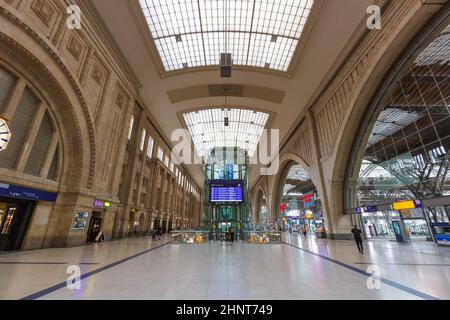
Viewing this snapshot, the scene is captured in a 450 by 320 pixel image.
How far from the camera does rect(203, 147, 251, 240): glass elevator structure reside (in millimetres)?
18781

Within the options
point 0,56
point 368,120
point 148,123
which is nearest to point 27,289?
point 0,56

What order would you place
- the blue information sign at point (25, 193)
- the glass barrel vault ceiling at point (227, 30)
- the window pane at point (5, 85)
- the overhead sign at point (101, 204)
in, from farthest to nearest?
the glass barrel vault ceiling at point (227, 30) < the overhead sign at point (101, 204) < the window pane at point (5, 85) < the blue information sign at point (25, 193)

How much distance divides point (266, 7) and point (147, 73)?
1060 cm

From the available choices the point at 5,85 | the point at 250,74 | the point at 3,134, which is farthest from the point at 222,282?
the point at 250,74

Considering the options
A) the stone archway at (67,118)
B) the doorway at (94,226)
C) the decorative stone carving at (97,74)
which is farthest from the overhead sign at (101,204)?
the decorative stone carving at (97,74)

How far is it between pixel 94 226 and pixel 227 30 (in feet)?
56.5

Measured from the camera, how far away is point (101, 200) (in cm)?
1407

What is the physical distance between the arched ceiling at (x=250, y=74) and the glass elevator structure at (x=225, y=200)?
6925 millimetres

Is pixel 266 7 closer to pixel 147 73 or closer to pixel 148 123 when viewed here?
pixel 147 73

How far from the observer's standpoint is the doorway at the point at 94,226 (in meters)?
14.2

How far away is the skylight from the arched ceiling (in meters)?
2.05

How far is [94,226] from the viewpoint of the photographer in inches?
575
